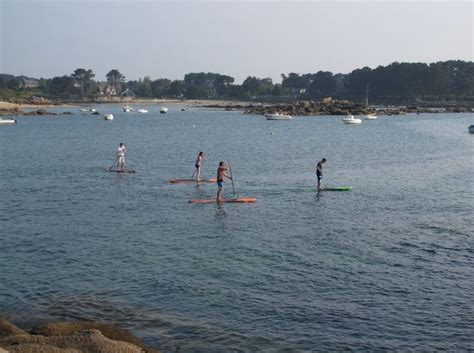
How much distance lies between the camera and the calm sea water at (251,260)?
15875mm

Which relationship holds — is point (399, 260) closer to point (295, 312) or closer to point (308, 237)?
point (308, 237)

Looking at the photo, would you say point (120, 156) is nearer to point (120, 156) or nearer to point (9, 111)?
point (120, 156)

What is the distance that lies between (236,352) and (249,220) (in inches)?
554

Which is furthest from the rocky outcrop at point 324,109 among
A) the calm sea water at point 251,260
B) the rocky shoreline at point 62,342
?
the rocky shoreline at point 62,342

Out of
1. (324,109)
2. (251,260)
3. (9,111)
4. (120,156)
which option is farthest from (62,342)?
(9,111)

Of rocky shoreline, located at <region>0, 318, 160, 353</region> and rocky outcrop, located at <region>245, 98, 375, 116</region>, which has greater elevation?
rocky outcrop, located at <region>245, 98, 375, 116</region>

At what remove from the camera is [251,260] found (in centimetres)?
2161

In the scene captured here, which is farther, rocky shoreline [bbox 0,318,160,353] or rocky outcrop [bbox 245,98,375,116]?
rocky outcrop [bbox 245,98,375,116]

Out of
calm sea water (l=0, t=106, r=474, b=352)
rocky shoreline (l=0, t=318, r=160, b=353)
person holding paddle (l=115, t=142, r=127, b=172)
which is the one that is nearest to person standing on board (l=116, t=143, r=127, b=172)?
person holding paddle (l=115, t=142, r=127, b=172)

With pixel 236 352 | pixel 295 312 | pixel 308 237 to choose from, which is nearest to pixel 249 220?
pixel 308 237

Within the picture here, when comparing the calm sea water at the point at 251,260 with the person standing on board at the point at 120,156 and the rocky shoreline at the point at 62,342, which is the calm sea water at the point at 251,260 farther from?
the rocky shoreline at the point at 62,342

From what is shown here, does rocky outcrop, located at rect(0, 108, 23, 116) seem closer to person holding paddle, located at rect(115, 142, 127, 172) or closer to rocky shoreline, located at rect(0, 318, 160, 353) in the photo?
person holding paddle, located at rect(115, 142, 127, 172)

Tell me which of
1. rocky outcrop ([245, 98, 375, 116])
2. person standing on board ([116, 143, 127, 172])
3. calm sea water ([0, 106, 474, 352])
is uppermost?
rocky outcrop ([245, 98, 375, 116])

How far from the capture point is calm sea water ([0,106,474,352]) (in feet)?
52.1
